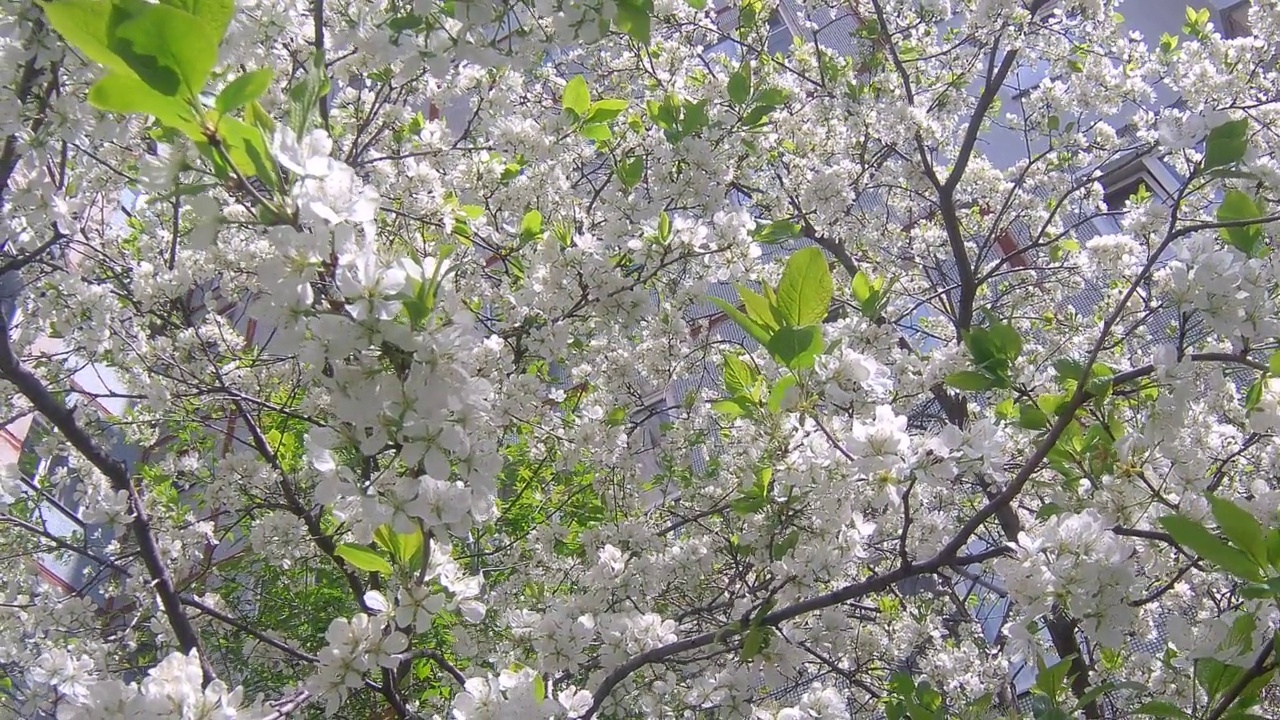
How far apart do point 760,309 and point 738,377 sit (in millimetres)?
491

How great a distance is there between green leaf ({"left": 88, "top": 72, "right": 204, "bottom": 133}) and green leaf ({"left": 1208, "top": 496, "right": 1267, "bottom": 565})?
4.68ft

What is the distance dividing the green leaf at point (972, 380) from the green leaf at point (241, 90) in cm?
131

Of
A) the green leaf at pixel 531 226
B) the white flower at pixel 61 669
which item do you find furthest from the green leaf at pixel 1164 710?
the white flower at pixel 61 669

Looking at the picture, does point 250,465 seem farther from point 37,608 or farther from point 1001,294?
point 1001,294

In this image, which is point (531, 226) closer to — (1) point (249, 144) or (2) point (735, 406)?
(2) point (735, 406)

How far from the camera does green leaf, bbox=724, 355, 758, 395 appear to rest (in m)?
2.03

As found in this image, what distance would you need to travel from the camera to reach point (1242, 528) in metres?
1.24

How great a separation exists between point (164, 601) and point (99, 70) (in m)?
1.34

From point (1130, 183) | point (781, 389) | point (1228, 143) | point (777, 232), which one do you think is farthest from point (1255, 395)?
point (1130, 183)

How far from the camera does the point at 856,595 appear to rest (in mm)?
1678

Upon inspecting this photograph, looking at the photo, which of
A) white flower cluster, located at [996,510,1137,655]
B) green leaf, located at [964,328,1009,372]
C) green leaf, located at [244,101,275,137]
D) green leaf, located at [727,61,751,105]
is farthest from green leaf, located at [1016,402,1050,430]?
green leaf, located at [244,101,275,137]

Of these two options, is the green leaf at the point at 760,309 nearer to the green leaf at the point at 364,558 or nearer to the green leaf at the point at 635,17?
the green leaf at the point at 635,17

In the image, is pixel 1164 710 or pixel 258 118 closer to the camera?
pixel 258 118

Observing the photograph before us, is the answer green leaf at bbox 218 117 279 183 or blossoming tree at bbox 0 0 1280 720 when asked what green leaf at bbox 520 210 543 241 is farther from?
green leaf at bbox 218 117 279 183
